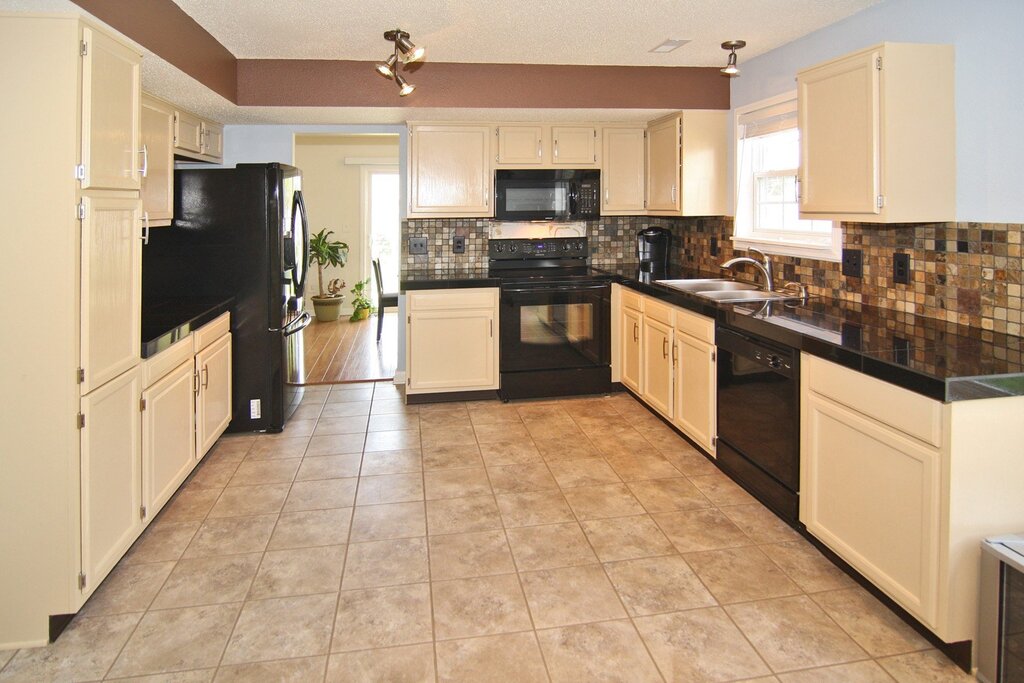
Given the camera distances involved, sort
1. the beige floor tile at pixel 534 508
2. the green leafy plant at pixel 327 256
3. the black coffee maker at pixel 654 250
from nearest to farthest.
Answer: the beige floor tile at pixel 534 508, the black coffee maker at pixel 654 250, the green leafy plant at pixel 327 256

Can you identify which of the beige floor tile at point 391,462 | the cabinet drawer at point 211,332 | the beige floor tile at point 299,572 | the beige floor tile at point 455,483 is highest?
the cabinet drawer at point 211,332

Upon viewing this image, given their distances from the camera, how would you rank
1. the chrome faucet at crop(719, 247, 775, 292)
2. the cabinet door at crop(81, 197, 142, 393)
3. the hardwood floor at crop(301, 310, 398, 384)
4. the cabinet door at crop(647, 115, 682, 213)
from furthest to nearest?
the hardwood floor at crop(301, 310, 398, 384) < the cabinet door at crop(647, 115, 682, 213) < the chrome faucet at crop(719, 247, 775, 292) < the cabinet door at crop(81, 197, 142, 393)

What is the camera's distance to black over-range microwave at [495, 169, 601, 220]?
512 cm

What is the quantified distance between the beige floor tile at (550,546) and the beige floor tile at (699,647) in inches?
18.4

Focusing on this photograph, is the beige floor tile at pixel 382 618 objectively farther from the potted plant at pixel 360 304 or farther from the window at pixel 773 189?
the potted plant at pixel 360 304

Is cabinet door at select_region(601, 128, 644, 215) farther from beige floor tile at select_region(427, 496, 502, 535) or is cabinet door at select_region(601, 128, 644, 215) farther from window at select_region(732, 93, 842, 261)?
beige floor tile at select_region(427, 496, 502, 535)

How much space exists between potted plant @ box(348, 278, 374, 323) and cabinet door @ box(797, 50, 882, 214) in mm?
6309

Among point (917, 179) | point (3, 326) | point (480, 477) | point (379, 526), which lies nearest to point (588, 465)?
point (480, 477)

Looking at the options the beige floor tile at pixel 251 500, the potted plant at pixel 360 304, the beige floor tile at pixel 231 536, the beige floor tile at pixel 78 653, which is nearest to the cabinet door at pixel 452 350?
the beige floor tile at pixel 251 500

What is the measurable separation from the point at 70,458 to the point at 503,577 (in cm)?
145

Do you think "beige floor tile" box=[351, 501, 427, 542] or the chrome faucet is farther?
the chrome faucet

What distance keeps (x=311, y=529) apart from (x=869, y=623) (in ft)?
6.87

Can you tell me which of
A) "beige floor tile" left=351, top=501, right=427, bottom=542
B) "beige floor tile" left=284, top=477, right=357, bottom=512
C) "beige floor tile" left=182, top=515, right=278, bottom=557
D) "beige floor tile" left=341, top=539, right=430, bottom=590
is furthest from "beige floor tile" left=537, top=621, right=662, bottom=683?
"beige floor tile" left=284, top=477, right=357, bottom=512

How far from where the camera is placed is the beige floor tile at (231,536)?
2842mm
